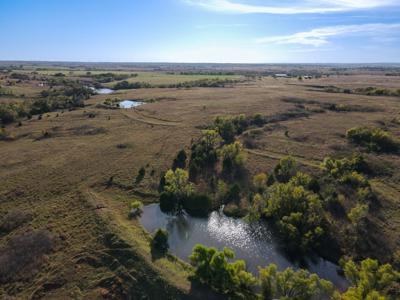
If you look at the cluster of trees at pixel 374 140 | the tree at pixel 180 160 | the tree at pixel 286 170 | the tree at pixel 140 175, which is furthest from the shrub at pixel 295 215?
the cluster of trees at pixel 374 140

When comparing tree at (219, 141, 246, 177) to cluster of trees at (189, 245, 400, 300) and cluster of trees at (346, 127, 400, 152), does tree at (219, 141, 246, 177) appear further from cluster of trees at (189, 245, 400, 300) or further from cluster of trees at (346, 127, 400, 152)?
cluster of trees at (189, 245, 400, 300)

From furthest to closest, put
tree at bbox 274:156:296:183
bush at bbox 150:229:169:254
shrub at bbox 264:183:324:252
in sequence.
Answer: tree at bbox 274:156:296:183
shrub at bbox 264:183:324:252
bush at bbox 150:229:169:254

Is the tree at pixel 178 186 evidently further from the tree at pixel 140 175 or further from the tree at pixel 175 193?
the tree at pixel 140 175

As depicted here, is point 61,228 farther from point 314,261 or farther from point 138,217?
point 314,261

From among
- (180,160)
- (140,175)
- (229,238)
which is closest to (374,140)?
(180,160)

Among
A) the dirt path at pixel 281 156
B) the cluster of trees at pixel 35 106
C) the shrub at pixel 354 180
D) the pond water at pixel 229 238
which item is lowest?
the pond water at pixel 229 238

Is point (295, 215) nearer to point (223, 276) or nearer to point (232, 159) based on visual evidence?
point (223, 276)

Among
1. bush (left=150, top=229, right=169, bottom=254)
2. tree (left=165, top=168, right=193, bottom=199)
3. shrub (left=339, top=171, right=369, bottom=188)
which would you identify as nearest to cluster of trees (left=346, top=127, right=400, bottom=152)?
shrub (left=339, top=171, right=369, bottom=188)
